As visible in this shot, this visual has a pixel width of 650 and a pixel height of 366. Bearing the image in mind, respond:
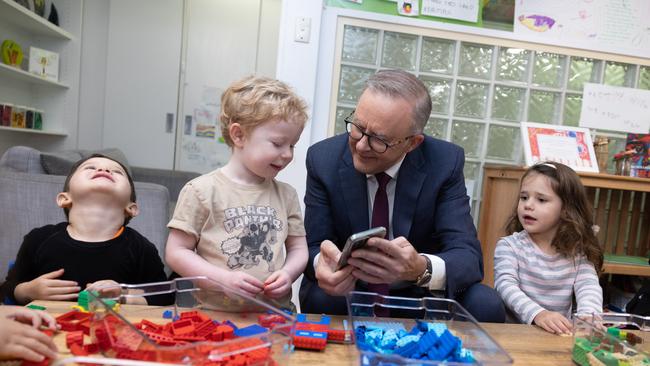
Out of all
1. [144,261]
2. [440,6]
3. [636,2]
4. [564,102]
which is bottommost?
[144,261]

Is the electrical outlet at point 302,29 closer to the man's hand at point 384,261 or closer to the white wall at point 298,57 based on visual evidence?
the white wall at point 298,57

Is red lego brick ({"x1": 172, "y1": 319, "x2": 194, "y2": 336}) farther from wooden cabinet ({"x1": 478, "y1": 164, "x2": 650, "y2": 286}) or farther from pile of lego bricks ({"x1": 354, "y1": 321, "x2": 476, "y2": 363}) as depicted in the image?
wooden cabinet ({"x1": 478, "y1": 164, "x2": 650, "y2": 286})

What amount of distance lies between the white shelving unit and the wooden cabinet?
2995 millimetres

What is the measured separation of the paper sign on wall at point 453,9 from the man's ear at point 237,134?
1677mm

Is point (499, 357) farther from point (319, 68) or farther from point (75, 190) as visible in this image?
point (319, 68)

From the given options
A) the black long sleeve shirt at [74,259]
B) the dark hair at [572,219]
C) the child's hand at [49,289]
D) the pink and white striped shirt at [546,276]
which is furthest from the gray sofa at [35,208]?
the dark hair at [572,219]

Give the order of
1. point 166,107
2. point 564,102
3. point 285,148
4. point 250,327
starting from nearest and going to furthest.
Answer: point 250,327, point 285,148, point 564,102, point 166,107

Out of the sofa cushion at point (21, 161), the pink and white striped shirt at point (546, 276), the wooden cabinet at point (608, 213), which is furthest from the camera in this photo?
the wooden cabinet at point (608, 213)

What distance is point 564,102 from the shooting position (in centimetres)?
257

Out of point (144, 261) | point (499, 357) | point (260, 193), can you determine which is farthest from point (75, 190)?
point (499, 357)

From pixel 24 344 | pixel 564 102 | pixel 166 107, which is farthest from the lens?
pixel 166 107

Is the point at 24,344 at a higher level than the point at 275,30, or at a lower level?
lower

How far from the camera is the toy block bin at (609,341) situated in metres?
0.76

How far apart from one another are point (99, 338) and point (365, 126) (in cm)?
78
